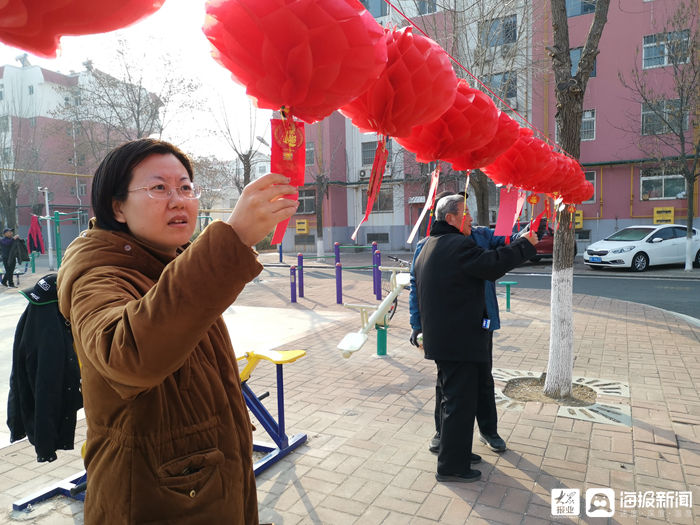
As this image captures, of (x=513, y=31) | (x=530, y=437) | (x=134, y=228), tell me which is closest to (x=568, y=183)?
(x=530, y=437)

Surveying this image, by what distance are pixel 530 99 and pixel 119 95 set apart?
56.0 feet

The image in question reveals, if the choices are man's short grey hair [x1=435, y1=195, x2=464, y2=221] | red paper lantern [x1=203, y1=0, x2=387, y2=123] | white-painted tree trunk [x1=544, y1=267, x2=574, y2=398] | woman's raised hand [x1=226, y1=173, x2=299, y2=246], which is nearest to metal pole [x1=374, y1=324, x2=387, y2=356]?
white-painted tree trunk [x1=544, y1=267, x2=574, y2=398]

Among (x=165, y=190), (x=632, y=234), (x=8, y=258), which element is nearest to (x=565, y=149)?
Answer: (x=165, y=190)

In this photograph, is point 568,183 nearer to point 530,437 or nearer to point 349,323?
point 530,437

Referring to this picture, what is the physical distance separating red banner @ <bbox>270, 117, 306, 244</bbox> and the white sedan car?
1658cm

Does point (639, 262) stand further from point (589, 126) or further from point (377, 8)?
point (377, 8)

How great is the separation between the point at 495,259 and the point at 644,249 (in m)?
15.1

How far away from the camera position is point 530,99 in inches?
821

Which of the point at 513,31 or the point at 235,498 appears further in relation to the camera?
the point at 513,31

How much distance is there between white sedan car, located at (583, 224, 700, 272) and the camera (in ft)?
50.4

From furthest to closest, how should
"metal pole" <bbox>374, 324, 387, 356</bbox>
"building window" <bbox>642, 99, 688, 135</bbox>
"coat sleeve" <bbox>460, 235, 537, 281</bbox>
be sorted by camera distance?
"building window" <bbox>642, 99, 688, 135</bbox> < "metal pole" <bbox>374, 324, 387, 356</bbox> < "coat sleeve" <bbox>460, 235, 537, 281</bbox>

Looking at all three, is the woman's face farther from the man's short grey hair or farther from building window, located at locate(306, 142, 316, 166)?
building window, located at locate(306, 142, 316, 166)

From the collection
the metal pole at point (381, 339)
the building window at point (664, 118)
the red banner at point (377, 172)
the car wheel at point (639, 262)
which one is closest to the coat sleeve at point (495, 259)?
the red banner at point (377, 172)

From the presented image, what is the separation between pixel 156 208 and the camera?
1357 millimetres
